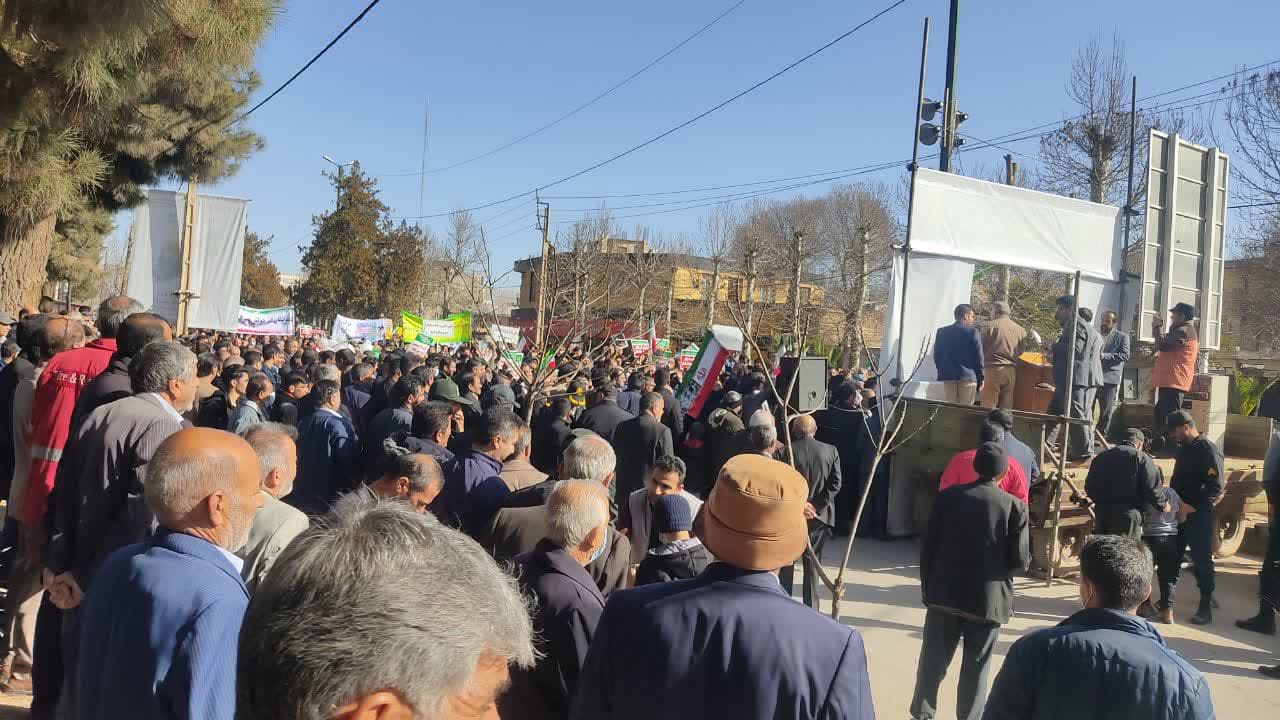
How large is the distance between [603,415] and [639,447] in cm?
84

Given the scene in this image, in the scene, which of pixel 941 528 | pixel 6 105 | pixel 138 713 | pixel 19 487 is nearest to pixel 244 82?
pixel 6 105

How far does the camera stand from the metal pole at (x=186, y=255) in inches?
400

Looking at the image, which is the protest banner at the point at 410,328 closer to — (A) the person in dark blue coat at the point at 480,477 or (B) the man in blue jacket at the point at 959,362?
(B) the man in blue jacket at the point at 959,362

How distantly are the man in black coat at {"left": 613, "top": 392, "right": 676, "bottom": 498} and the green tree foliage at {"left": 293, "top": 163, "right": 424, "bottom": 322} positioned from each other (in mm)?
38406

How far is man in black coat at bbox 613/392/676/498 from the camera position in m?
8.16

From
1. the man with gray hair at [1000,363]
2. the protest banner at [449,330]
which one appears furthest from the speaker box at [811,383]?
the protest banner at [449,330]

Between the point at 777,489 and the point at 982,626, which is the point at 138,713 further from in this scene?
the point at 982,626

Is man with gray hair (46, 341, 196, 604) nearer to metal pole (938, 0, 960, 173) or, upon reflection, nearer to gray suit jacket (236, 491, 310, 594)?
gray suit jacket (236, 491, 310, 594)

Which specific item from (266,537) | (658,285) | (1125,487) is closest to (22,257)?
(266,537)

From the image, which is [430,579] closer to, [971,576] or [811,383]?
[971,576]

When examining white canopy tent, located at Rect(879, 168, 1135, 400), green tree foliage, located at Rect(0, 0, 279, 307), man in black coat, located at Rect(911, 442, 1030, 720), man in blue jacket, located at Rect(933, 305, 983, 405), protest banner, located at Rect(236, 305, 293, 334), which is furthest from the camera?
protest banner, located at Rect(236, 305, 293, 334)

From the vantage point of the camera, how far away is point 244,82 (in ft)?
53.6

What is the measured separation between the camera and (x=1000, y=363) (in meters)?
11.1

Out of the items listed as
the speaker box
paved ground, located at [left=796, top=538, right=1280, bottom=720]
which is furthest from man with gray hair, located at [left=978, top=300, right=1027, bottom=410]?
the speaker box
